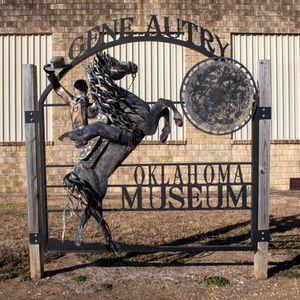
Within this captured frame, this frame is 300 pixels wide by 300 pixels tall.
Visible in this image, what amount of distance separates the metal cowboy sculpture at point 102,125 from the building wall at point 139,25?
6.66m

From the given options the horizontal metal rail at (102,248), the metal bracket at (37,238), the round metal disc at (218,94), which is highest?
the round metal disc at (218,94)

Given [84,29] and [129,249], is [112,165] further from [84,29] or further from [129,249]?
[84,29]

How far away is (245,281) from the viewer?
19.1 feet

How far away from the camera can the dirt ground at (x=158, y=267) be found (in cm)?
552

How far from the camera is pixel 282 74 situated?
42.9 ft

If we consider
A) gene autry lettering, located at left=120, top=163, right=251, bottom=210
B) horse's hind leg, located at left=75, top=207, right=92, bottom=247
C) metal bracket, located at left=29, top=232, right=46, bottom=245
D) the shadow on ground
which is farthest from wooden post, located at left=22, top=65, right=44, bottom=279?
gene autry lettering, located at left=120, top=163, right=251, bottom=210

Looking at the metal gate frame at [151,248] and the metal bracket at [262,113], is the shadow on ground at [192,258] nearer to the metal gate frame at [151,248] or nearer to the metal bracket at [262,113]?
the metal gate frame at [151,248]

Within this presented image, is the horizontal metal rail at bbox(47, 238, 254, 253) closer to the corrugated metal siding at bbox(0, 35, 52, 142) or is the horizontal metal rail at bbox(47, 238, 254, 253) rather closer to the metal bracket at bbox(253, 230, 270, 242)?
the metal bracket at bbox(253, 230, 270, 242)

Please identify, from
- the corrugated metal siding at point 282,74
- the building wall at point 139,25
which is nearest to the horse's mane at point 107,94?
the building wall at point 139,25

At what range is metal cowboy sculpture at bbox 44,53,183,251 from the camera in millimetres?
5688

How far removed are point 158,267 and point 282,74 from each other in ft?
26.5

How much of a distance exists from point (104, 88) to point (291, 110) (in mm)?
8457

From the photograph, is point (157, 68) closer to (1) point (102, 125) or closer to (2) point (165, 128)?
(2) point (165, 128)

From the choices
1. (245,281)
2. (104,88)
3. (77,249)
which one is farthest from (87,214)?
(245,281)
